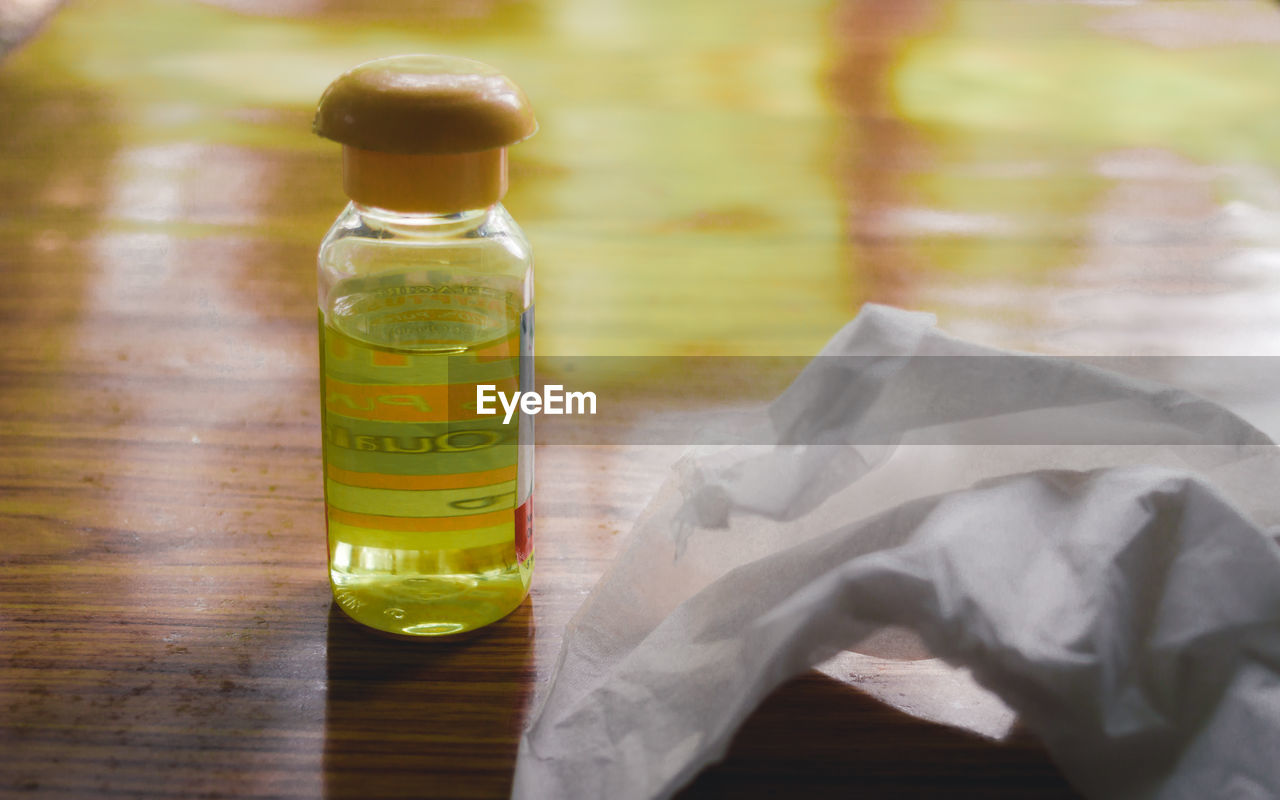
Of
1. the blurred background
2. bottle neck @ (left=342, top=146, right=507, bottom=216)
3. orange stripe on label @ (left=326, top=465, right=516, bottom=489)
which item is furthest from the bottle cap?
the blurred background

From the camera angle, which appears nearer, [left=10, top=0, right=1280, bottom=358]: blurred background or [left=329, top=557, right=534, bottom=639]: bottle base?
[left=329, top=557, right=534, bottom=639]: bottle base

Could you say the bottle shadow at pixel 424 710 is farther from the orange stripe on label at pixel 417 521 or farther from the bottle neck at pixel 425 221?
the bottle neck at pixel 425 221

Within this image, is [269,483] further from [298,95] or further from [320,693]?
[298,95]

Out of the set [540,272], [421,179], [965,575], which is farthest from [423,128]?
[540,272]

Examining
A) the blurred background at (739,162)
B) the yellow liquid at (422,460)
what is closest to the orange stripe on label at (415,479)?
the yellow liquid at (422,460)

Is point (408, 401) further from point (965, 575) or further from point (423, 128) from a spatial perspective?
point (965, 575)

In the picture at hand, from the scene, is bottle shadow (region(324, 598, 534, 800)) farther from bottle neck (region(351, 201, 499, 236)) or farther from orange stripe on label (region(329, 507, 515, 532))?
bottle neck (region(351, 201, 499, 236))

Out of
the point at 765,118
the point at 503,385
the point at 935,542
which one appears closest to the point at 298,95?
the point at 765,118
